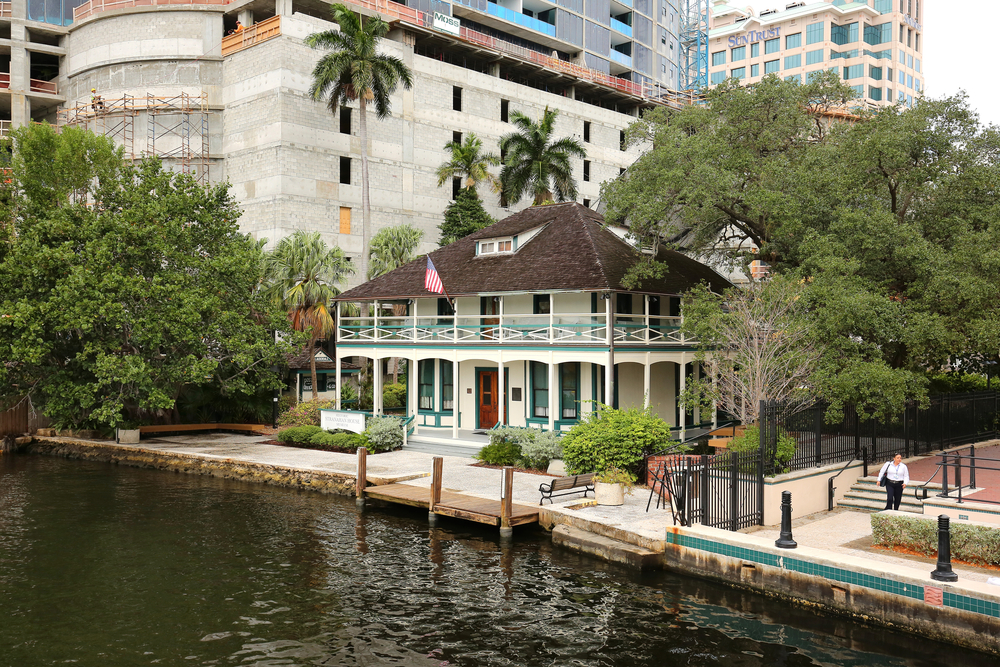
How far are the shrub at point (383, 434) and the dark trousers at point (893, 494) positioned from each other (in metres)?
18.4

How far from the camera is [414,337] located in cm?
3359

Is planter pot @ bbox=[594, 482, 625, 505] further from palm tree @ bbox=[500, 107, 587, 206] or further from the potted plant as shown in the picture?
palm tree @ bbox=[500, 107, 587, 206]

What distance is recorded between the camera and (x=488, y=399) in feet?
111

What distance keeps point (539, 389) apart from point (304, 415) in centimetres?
1081

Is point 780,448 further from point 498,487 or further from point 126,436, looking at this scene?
point 126,436

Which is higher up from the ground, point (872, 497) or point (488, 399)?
point (488, 399)

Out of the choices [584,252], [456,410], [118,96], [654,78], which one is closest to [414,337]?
[456,410]

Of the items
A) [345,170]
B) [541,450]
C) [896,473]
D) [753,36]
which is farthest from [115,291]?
[753,36]

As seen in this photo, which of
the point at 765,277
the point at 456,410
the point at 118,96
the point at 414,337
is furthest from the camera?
the point at 118,96

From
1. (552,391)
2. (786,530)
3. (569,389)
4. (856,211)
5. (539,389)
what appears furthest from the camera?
(539,389)

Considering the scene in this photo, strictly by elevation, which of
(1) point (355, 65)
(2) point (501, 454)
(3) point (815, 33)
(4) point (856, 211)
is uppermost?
(3) point (815, 33)

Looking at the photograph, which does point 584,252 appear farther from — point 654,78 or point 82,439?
point 654,78

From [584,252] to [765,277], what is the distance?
22.7ft

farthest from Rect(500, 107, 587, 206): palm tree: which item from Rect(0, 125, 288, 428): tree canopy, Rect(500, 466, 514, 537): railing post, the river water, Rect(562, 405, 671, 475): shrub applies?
Rect(500, 466, 514, 537): railing post
